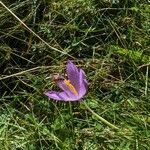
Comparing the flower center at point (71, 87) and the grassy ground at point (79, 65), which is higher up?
the flower center at point (71, 87)

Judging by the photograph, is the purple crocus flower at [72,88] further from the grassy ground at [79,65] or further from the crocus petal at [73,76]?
the grassy ground at [79,65]

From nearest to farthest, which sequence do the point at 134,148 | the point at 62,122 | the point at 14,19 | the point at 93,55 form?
the point at 134,148, the point at 62,122, the point at 93,55, the point at 14,19

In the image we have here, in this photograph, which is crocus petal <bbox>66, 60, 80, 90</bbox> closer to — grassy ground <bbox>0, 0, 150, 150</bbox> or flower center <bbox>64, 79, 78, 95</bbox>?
flower center <bbox>64, 79, 78, 95</bbox>

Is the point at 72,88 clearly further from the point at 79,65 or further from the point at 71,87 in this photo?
the point at 79,65

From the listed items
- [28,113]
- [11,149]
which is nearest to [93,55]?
[28,113]

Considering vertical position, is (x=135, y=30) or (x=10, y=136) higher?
(x=135, y=30)

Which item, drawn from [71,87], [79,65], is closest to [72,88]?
[71,87]

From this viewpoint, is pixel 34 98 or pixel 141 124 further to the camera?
pixel 34 98

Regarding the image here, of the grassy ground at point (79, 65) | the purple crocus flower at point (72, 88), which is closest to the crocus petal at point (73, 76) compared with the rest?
the purple crocus flower at point (72, 88)

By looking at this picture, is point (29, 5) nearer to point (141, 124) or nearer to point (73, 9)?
point (73, 9)
